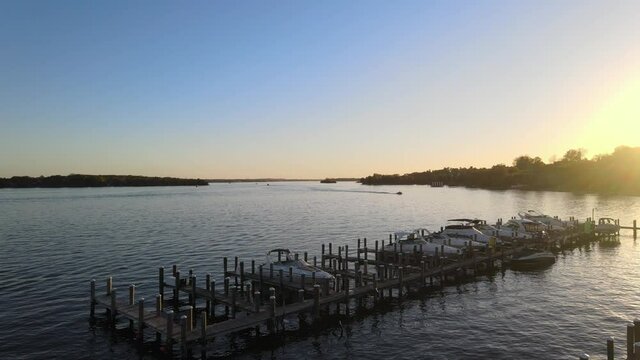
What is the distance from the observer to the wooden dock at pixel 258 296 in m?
21.3

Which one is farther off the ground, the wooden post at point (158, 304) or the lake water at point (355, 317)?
the wooden post at point (158, 304)

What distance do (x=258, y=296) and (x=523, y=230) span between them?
128 feet

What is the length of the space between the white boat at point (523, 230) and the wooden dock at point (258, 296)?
6151 millimetres

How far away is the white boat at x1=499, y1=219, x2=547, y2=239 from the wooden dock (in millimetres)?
6151

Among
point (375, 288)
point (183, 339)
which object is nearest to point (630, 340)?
point (375, 288)

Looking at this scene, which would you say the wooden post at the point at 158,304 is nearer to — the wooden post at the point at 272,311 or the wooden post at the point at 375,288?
the wooden post at the point at 272,311

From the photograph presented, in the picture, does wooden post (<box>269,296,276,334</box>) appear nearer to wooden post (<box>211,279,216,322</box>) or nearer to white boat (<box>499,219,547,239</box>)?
wooden post (<box>211,279,216,322</box>)

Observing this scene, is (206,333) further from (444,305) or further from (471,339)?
(444,305)

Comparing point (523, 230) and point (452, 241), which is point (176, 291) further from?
point (523, 230)

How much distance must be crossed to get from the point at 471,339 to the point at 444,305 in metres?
6.53

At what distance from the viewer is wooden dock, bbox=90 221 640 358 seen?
21266mm

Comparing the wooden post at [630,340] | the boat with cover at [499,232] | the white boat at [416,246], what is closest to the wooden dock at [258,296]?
the white boat at [416,246]

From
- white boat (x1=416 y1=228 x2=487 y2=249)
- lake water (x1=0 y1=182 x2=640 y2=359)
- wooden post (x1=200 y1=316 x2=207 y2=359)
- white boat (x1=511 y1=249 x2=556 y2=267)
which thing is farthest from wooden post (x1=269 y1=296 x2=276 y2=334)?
white boat (x1=511 y1=249 x2=556 y2=267)

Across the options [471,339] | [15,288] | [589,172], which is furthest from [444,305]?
[589,172]
